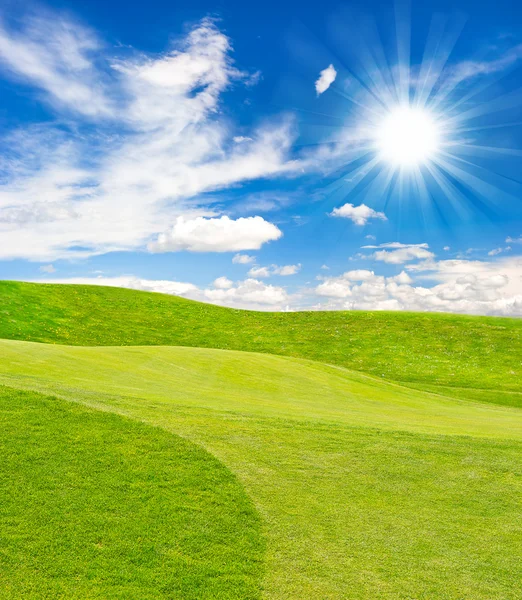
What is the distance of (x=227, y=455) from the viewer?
1405cm

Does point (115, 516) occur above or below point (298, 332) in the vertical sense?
below

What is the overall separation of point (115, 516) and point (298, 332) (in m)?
64.8

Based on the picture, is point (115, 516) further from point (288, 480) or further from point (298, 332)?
point (298, 332)

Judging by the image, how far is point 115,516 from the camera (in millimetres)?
10711

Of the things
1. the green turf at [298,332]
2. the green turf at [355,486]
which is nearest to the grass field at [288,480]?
the green turf at [355,486]

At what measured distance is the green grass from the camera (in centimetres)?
904

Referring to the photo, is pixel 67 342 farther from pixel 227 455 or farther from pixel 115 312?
pixel 227 455

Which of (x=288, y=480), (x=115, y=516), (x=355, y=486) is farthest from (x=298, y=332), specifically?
(x=115, y=516)

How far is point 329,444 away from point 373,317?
71083 mm

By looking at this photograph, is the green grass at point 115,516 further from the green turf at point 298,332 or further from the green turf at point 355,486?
the green turf at point 298,332

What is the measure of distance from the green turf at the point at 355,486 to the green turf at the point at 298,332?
Result: 31381 mm

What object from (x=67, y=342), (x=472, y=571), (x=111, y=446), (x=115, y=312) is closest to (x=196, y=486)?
(x=111, y=446)

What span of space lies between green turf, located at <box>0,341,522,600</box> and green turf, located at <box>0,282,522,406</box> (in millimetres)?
31381

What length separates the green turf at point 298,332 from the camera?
57.9 metres
